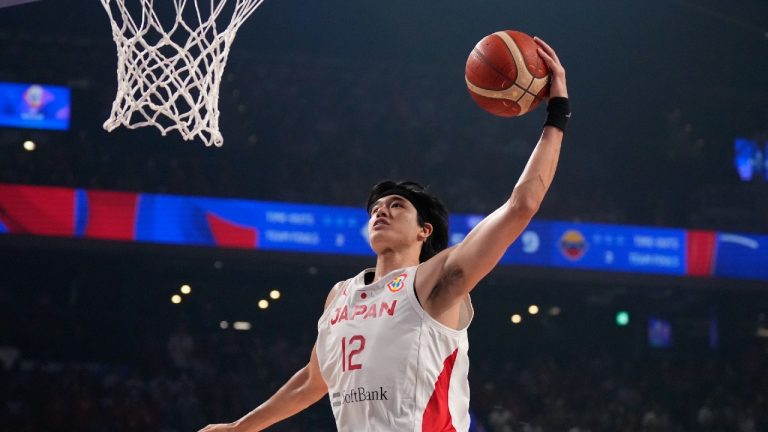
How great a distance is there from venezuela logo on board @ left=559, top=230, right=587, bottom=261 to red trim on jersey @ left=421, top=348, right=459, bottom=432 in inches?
438

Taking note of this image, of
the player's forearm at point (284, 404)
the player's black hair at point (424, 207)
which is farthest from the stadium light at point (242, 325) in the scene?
the player's black hair at point (424, 207)

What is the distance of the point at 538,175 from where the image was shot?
2523 millimetres

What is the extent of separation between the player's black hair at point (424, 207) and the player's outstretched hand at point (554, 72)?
570 millimetres

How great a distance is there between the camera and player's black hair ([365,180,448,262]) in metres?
3.10

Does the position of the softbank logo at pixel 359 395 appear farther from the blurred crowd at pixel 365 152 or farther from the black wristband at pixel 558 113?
the blurred crowd at pixel 365 152

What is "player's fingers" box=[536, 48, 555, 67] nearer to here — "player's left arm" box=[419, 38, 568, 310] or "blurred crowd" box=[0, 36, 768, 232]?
"player's left arm" box=[419, 38, 568, 310]

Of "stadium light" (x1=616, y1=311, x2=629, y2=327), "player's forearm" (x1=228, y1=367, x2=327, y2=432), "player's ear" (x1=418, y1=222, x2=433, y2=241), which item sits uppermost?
"stadium light" (x1=616, y1=311, x2=629, y2=327)

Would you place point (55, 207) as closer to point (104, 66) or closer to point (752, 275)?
point (104, 66)

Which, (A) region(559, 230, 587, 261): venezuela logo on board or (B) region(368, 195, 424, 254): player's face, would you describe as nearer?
(B) region(368, 195, 424, 254): player's face

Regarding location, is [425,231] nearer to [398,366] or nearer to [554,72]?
[398,366]

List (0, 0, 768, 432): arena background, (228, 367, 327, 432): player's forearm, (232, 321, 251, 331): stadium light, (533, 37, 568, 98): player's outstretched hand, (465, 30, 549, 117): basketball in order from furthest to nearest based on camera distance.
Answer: (232, 321, 251, 331): stadium light < (0, 0, 768, 432): arena background < (228, 367, 327, 432): player's forearm < (465, 30, 549, 117): basketball < (533, 37, 568, 98): player's outstretched hand

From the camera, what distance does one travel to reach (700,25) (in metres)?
15.8

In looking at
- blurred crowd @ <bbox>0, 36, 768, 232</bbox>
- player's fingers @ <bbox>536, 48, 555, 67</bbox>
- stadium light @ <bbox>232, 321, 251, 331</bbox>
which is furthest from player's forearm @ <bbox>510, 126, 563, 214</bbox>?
stadium light @ <bbox>232, 321, 251, 331</bbox>

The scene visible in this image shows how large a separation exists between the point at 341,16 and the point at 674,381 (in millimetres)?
7893
